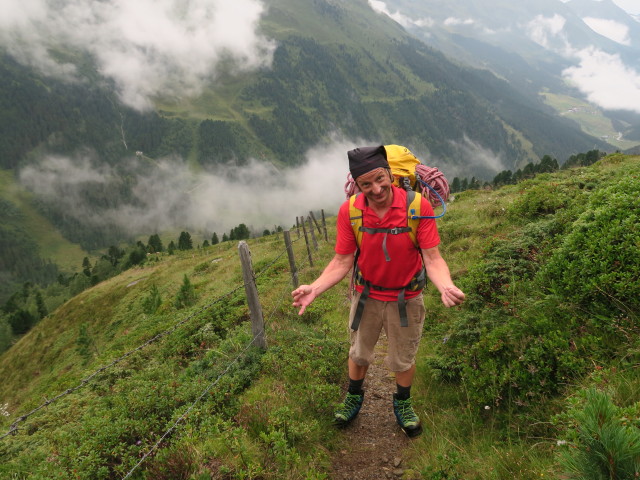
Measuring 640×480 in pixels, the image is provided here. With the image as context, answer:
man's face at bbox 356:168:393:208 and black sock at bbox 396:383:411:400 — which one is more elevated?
man's face at bbox 356:168:393:208

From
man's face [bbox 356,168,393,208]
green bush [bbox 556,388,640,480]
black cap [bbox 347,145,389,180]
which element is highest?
black cap [bbox 347,145,389,180]

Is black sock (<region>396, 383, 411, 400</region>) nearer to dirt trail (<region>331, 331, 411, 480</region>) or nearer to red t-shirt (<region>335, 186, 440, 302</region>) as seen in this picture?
dirt trail (<region>331, 331, 411, 480</region>)

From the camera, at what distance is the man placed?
3707mm

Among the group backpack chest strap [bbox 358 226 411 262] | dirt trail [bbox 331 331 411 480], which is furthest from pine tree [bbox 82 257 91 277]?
backpack chest strap [bbox 358 226 411 262]

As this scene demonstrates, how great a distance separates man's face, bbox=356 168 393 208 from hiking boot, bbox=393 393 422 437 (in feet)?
9.33

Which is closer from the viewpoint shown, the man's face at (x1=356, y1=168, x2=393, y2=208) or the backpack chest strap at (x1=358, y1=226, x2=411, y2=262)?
the man's face at (x1=356, y1=168, x2=393, y2=208)

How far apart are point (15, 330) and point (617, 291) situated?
345 ft

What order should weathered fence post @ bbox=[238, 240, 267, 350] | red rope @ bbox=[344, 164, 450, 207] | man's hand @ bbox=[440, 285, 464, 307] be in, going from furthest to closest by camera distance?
weathered fence post @ bbox=[238, 240, 267, 350] → red rope @ bbox=[344, 164, 450, 207] → man's hand @ bbox=[440, 285, 464, 307]

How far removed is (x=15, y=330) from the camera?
78688mm

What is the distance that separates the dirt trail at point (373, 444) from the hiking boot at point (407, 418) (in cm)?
14

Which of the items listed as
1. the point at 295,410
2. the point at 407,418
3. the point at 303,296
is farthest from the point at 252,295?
the point at 407,418

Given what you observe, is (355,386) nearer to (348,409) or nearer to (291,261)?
(348,409)

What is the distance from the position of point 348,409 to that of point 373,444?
53 cm

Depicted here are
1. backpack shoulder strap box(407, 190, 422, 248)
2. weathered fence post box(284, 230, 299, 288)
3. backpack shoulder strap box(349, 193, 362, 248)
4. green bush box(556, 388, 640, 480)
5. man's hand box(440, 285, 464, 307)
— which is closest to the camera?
green bush box(556, 388, 640, 480)
